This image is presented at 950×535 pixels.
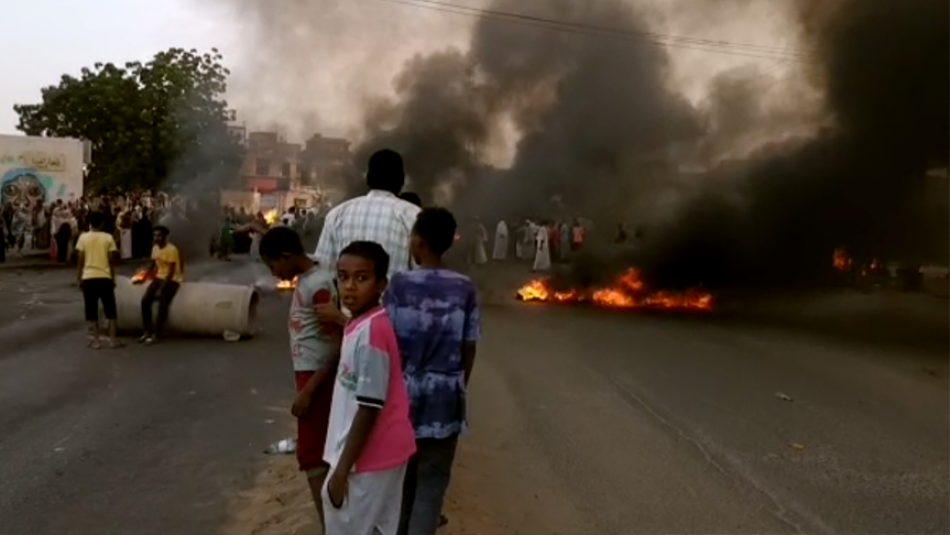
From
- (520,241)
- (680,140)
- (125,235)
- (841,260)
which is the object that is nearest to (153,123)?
(125,235)

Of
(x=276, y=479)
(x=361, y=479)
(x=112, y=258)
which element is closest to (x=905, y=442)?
(x=276, y=479)

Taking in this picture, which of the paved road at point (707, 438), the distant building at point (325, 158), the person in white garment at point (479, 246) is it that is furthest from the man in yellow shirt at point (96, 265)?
the person in white garment at point (479, 246)

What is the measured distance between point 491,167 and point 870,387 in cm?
1372

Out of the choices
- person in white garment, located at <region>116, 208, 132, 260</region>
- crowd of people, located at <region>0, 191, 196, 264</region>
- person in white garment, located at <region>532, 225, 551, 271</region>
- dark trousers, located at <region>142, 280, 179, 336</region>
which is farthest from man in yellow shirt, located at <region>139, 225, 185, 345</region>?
person in white garment, located at <region>116, 208, 132, 260</region>

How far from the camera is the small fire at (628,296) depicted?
16812 mm

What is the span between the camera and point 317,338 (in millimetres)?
3773

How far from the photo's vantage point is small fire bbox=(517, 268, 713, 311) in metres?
16.8

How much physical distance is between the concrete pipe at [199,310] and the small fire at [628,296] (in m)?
6.91

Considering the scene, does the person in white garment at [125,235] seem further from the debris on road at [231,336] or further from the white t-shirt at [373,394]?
the white t-shirt at [373,394]

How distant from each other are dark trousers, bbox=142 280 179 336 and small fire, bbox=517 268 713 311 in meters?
7.37

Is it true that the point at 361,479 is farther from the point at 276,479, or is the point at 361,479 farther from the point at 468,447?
the point at 468,447

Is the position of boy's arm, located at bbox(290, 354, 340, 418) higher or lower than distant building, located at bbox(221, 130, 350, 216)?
lower

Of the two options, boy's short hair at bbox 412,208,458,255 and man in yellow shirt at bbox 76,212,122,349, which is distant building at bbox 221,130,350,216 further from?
boy's short hair at bbox 412,208,458,255

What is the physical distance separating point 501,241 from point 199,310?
12399 millimetres
